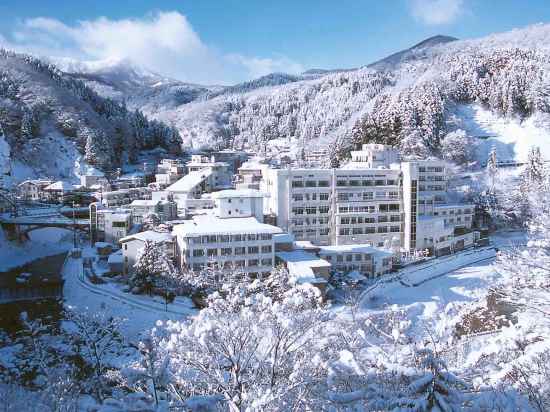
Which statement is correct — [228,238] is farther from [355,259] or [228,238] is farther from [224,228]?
[355,259]

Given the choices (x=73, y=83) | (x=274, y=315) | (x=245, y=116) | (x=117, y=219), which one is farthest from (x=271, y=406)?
(x=245, y=116)

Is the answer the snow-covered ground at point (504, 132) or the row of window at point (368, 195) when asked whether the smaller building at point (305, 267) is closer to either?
the row of window at point (368, 195)

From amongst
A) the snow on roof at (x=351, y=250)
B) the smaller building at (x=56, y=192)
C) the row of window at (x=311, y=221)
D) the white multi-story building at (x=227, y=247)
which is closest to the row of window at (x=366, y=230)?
the row of window at (x=311, y=221)

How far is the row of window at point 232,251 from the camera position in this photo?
69.5 ft

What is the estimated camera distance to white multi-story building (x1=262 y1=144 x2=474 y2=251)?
28.4 m

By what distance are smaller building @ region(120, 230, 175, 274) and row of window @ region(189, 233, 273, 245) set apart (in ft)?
6.18

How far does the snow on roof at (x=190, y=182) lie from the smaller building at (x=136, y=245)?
46.9ft

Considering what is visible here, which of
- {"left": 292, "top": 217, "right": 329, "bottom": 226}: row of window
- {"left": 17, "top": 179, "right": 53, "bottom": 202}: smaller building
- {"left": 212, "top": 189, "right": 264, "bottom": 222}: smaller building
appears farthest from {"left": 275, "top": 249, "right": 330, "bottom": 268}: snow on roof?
{"left": 17, "top": 179, "right": 53, "bottom": 202}: smaller building

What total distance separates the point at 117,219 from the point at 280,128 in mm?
65372

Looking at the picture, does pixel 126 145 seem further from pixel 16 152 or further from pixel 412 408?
pixel 412 408

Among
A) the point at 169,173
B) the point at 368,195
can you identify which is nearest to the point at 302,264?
the point at 368,195

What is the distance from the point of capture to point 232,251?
70.4 ft

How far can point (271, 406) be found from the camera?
610 cm

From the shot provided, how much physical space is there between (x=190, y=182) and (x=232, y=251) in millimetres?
19137
